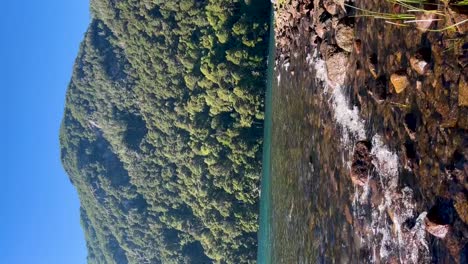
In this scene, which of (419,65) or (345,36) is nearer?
(419,65)

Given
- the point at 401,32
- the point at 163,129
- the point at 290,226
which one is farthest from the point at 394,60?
the point at 163,129

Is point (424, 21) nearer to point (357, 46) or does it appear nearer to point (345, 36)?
point (357, 46)

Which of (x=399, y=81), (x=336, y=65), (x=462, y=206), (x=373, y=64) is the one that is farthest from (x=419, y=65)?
(x=336, y=65)

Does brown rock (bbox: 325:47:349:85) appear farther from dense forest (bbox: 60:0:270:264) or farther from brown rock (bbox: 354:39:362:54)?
dense forest (bbox: 60:0:270:264)

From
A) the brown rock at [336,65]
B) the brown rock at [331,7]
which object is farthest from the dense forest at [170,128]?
the brown rock at [336,65]

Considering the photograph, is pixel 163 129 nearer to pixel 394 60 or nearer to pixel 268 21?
pixel 268 21

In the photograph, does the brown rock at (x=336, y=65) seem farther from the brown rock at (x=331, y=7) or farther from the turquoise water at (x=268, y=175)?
the turquoise water at (x=268, y=175)

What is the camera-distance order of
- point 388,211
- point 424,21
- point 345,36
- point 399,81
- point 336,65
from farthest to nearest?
point 336,65, point 345,36, point 388,211, point 399,81, point 424,21
